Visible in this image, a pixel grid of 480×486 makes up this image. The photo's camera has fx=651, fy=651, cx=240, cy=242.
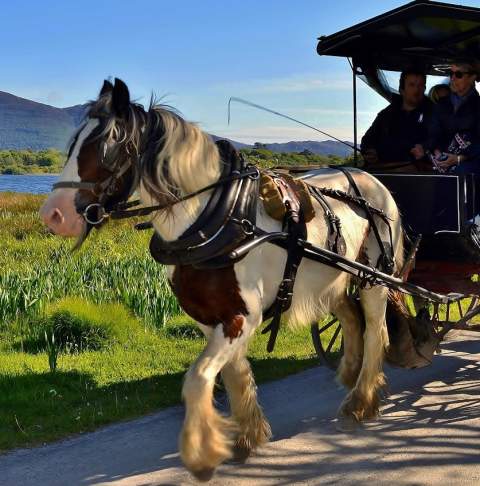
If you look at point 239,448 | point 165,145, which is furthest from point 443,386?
point 165,145

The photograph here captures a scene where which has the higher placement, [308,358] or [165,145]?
Answer: [165,145]

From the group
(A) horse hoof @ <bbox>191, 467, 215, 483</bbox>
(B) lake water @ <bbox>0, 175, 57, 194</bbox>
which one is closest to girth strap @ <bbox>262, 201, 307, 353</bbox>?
(A) horse hoof @ <bbox>191, 467, 215, 483</bbox>

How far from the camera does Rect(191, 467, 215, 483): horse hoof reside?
344cm

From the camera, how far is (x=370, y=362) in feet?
16.0

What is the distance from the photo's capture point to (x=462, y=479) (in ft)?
12.1

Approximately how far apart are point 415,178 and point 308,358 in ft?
7.16

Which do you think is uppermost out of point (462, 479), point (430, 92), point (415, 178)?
point (430, 92)

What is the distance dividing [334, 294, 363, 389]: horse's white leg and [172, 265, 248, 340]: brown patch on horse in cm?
190

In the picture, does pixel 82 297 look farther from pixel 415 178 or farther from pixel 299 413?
pixel 415 178

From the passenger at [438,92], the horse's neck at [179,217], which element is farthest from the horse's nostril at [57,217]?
the passenger at [438,92]

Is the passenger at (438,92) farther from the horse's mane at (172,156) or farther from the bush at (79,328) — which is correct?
the bush at (79,328)

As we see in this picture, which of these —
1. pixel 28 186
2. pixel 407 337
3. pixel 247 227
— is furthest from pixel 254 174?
pixel 28 186

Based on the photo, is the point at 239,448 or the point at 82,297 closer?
the point at 239,448

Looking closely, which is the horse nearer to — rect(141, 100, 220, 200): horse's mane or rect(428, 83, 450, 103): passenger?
rect(141, 100, 220, 200): horse's mane
